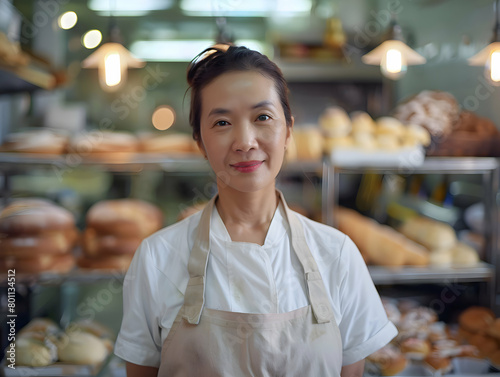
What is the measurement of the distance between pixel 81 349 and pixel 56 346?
0.10 meters

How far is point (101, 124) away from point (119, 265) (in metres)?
1.35

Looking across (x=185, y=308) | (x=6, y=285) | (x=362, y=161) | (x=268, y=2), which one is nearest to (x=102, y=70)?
(x=6, y=285)

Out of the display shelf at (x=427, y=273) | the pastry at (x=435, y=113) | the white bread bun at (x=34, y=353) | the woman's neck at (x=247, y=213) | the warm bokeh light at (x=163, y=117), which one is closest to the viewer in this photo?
the woman's neck at (x=247, y=213)

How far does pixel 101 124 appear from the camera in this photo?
300 cm

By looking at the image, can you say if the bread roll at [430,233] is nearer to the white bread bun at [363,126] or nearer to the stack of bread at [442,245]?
the stack of bread at [442,245]

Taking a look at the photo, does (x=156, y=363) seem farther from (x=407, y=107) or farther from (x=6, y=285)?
(x=407, y=107)

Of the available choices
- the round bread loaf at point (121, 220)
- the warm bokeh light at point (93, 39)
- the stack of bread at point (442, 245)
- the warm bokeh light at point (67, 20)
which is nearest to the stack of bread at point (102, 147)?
the round bread loaf at point (121, 220)

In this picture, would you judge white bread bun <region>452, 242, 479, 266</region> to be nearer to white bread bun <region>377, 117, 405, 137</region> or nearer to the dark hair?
white bread bun <region>377, 117, 405, 137</region>

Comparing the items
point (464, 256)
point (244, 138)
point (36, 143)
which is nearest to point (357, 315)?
point (244, 138)

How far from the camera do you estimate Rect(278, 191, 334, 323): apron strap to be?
97 centimetres

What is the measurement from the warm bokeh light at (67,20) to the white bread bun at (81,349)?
1735 mm

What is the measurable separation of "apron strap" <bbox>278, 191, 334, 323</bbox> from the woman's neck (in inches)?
2.6

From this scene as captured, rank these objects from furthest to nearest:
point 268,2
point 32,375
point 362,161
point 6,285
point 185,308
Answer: point 268,2 < point 362,161 < point 6,285 < point 32,375 < point 185,308

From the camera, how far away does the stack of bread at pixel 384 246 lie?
6.49ft
